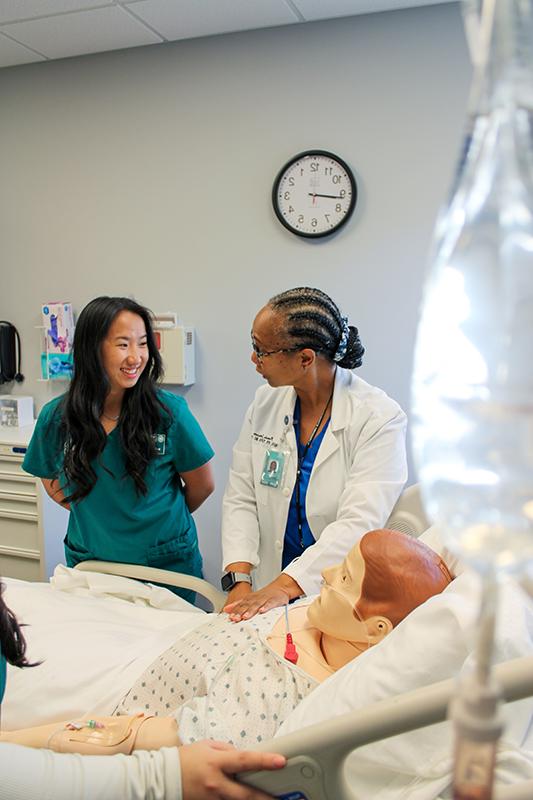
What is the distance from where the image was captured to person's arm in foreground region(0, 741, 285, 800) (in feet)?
2.95

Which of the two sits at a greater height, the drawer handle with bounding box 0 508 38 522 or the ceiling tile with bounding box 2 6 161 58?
the ceiling tile with bounding box 2 6 161 58

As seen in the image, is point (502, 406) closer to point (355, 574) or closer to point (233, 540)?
point (355, 574)

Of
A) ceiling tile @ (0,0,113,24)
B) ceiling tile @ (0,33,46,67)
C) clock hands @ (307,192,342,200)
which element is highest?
ceiling tile @ (0,33,46,67)

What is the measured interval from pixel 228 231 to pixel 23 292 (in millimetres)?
1257

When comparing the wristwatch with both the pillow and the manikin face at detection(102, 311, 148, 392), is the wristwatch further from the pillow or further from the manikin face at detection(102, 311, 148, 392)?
the pillow

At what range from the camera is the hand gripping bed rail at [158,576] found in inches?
76.0

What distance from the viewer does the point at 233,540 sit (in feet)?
6.77

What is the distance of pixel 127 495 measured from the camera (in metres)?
2.05

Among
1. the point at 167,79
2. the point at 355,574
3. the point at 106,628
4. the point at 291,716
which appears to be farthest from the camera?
the point at 167,79

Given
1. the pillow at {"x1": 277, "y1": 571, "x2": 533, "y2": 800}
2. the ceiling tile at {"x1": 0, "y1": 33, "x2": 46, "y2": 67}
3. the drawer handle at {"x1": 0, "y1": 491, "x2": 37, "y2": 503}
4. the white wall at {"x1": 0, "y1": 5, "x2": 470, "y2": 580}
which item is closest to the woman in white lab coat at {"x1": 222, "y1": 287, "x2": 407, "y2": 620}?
the pillow at {"x1": 277, "y1": 571, "x2": 533, "y2": 800}

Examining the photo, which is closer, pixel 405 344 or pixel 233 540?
pixel 233 540

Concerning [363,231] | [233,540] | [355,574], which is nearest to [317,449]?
[233,540]

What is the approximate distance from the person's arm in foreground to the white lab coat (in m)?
0.83

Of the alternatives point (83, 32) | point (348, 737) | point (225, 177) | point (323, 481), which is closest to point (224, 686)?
point (348, 737)
